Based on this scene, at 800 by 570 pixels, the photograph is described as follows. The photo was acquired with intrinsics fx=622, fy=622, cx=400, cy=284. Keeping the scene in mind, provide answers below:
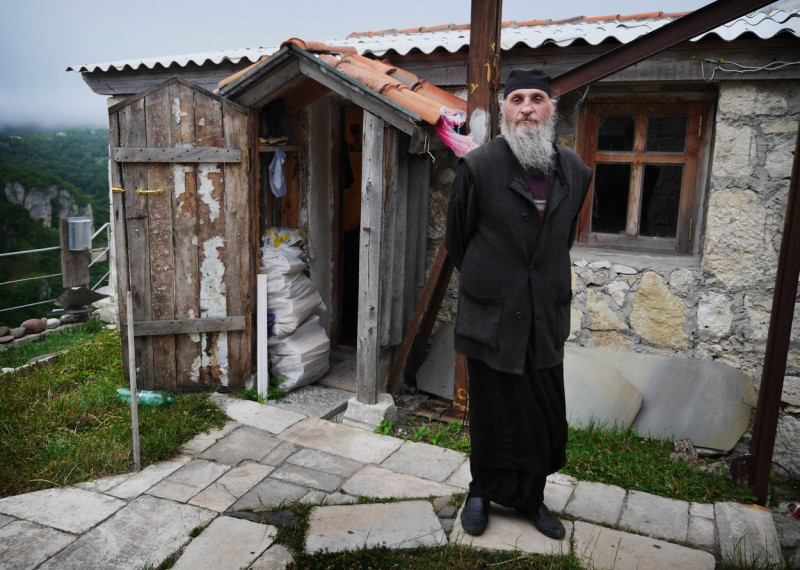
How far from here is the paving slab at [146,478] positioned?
11.5 feet

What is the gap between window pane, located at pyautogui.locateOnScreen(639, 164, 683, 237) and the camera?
186 inches

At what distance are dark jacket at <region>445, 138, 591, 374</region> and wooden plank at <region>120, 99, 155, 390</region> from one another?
2825 mm

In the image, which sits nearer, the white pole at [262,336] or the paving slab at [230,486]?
the paving slab at [230,486]

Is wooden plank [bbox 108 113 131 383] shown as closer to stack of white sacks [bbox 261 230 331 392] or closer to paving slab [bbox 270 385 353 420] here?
stack of white sacks [bbox 261 230 331 392]

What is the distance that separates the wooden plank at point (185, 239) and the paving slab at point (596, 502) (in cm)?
303

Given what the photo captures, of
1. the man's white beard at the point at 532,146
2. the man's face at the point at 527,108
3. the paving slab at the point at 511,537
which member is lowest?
the paving slab at the point at 511,537

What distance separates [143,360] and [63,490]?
57.3 inches

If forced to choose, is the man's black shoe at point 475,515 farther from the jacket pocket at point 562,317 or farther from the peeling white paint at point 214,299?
the peeling white paint at point 214,299

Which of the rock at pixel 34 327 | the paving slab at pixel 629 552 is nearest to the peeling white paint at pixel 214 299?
the paving slab at pixel 629 552

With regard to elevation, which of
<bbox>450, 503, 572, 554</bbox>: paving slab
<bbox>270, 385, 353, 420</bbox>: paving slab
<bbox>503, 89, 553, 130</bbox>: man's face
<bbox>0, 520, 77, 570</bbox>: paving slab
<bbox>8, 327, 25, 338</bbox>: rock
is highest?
<bbox>503, 89, 553, 130</bbox>: man's face

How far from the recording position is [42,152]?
20906 mm

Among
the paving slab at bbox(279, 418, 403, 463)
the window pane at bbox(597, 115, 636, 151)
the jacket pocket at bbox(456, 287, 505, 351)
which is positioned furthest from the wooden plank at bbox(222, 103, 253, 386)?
the window pane at bbox(597, 115, 636, 151)

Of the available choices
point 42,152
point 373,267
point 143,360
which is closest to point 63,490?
point 143,360

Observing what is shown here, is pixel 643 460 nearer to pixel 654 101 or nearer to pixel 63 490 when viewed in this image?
pixel 654 101
